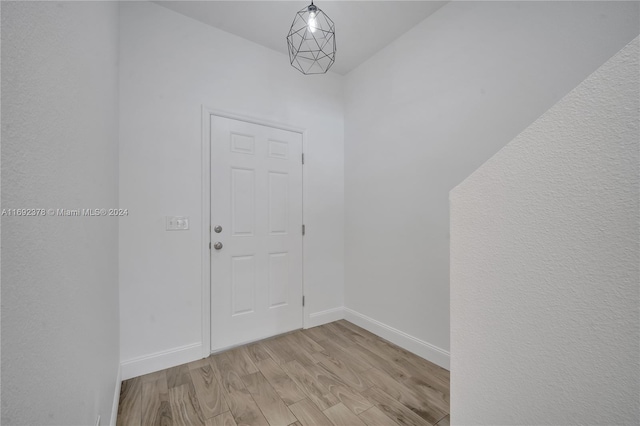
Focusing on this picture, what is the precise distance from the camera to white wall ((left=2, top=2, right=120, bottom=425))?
37 centimetres

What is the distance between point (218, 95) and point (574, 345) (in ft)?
8.24

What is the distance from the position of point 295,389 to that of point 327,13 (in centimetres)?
279

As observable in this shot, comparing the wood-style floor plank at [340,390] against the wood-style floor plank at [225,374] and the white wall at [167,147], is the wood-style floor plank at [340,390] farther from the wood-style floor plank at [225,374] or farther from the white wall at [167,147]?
the white wall at [167,147]

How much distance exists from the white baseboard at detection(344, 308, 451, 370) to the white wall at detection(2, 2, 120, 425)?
6.70 feet

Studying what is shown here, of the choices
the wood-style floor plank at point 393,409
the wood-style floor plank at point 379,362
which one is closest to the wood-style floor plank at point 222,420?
the wood-style floor plank at point 393,409

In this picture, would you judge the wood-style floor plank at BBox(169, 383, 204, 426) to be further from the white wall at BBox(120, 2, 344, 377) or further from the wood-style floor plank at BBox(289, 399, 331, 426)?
the wood-style floor plank at BBox(289, 399, 331, 426)

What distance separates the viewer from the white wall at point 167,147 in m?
1.84

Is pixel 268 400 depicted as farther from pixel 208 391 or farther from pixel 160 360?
pixel 160 360

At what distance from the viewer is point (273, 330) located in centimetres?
243

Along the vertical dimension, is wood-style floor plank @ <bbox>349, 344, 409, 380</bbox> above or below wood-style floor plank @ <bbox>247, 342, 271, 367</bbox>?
below

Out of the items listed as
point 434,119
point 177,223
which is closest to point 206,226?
point 177,223

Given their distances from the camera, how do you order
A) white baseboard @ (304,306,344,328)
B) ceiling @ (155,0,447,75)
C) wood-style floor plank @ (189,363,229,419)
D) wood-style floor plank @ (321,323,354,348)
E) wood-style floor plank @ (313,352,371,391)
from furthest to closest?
white baseboard @ (304,306,344,328) < wood-style floor plank @ (321,323,354,348) < ceiling @ (155,0,447,75) < wood-style floor plank @ (313,352,371,391) < wood-style floor plank @ (189,363,229,419)

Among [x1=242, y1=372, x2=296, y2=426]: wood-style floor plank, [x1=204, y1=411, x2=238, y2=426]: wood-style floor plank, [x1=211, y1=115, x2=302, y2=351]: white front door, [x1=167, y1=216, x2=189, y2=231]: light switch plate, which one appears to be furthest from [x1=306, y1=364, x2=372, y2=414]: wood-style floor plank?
[x1=167, y1=216, x2=189, y2=231]: light switch plate

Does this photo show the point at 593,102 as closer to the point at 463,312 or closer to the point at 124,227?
the point at 463,312
